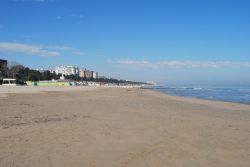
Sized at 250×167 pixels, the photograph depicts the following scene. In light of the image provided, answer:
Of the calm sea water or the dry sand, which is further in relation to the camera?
the calm sea water

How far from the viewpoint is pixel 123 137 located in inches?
321

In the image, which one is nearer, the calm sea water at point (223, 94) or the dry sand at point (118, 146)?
the dry sand at point (118, 146)

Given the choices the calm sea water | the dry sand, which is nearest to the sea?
the calm sea water

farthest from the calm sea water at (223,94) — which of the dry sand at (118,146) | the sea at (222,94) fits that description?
the dry sand at (118,146)

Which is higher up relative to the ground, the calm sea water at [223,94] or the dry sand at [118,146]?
the dry sand at [118,146]

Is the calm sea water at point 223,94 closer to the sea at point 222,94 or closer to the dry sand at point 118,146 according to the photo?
the sea at point 222,94

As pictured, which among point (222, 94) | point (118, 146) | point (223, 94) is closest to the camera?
point (118, 146)

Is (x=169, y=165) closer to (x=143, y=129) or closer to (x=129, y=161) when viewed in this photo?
(x=129, y=161)

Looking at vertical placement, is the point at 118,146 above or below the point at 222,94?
above

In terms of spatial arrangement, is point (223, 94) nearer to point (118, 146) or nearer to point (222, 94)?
point (222, 94)

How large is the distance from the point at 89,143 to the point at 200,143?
257 cm

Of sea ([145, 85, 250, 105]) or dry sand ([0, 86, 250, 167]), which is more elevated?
dry sand ([0, 86, 250, 167])

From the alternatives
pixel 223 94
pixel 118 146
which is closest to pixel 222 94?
pixel 223 94

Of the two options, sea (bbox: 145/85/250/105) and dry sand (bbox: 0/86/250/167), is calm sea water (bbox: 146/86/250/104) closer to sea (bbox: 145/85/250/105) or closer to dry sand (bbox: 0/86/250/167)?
sea (bbox: 145/85/250/105)
